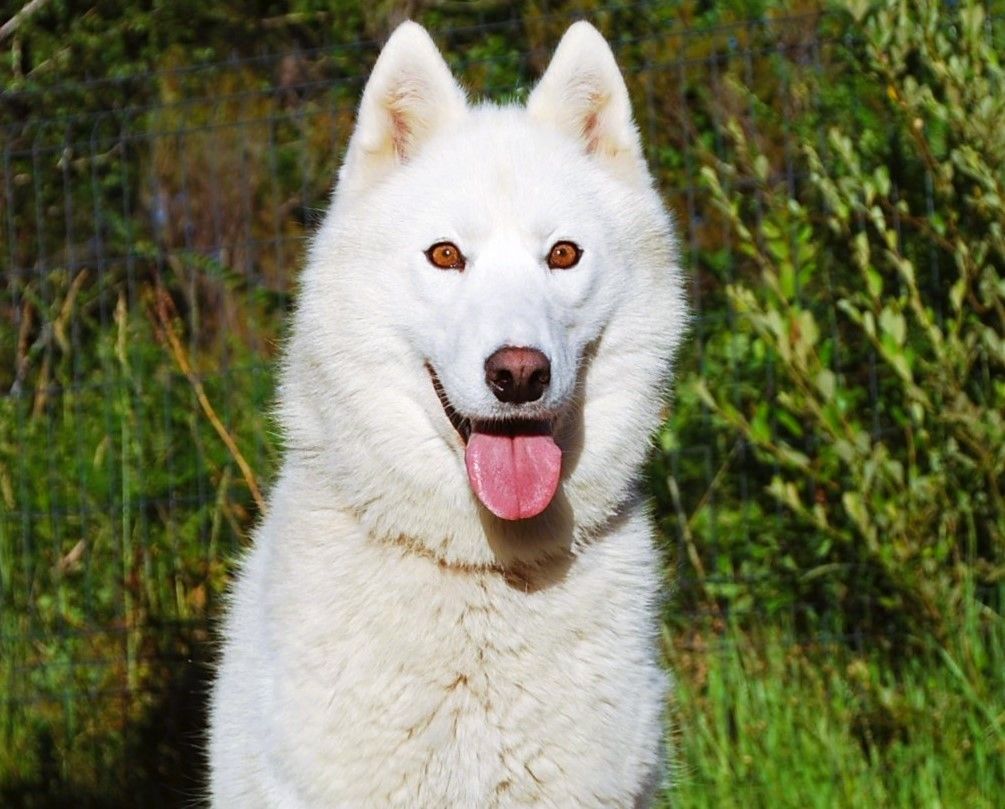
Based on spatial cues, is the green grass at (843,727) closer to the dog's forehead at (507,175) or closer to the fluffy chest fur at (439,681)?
the fluffy chest fur at (439,681)

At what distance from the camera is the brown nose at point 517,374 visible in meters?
2.57

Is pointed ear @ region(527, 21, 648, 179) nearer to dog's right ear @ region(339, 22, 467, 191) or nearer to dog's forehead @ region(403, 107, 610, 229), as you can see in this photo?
dog's forehead @ region(403, 107, 610, 229)

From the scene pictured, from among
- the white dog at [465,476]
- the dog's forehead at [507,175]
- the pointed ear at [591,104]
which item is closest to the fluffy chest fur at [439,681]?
the white dog at [465,476]

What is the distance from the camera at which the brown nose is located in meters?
2.57

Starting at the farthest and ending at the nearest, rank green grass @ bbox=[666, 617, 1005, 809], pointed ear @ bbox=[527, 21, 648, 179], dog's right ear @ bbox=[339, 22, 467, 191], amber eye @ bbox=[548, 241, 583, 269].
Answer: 1. green grass @ bbox=[666, 617, 1005, 809]
2. pointed ear @ bbox=[527, 21, 648, 179]
3. dog's right ear @ bbox=[339, 22, 467, 191]
4. amber eye @ bbox=[548, 241, 583, 269]

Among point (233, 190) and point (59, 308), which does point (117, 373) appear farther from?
point (233, 190)

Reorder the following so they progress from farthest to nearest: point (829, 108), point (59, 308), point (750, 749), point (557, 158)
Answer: point (59, 308)
point (829, 108)
point (750, 749)
point (557, 158)

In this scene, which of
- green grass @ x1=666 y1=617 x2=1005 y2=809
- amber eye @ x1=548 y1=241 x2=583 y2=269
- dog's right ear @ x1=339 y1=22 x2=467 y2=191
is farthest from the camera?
green grass @ x1=666 y1=617 x2=1005 y2=809

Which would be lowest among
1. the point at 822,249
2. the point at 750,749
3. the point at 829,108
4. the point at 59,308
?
the point at 750,749

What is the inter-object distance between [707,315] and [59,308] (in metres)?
2.99

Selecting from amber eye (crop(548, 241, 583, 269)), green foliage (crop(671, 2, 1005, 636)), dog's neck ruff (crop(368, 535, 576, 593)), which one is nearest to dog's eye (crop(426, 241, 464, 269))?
amber eye (crop(548, 241, 583, 269))

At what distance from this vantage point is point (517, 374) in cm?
257

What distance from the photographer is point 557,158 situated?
2.99 meters

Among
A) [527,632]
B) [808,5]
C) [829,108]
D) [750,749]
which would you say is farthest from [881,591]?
[808,5]
